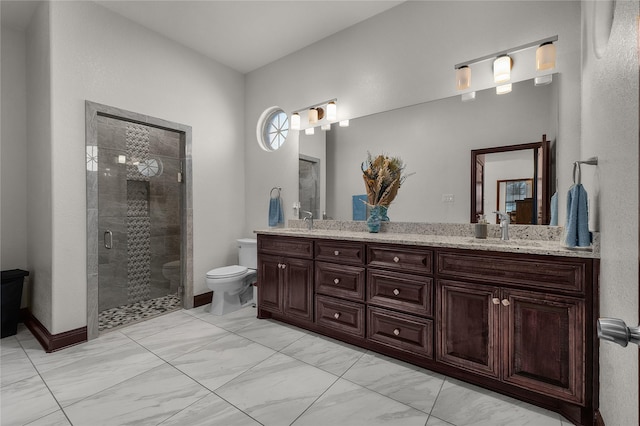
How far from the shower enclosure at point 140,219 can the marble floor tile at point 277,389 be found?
1.80 meters

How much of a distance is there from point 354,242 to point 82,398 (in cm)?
202

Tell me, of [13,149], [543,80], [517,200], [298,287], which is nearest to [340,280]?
[298,287]

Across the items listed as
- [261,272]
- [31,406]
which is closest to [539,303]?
[261,272]

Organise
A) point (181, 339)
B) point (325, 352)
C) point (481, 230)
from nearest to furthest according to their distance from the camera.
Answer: point (481, 230) → point (325, 352) → point (181, 339)

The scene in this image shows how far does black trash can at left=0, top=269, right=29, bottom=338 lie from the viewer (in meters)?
2.58

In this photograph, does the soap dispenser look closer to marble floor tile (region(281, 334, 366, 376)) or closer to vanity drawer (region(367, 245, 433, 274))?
vanity drawer (region(367, 245, 433, 274))

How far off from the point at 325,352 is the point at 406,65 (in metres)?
2.58

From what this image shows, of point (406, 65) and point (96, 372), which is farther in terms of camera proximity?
point (406, 65)

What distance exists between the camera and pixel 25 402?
1.73 meters

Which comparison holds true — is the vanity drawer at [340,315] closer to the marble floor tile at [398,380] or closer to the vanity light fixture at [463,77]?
the marble floor tile at [398,380]

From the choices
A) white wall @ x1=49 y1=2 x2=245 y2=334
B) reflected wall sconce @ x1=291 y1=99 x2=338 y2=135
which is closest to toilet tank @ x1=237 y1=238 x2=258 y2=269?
white wall @ x1=49 y1=2 x2=245 y2=334

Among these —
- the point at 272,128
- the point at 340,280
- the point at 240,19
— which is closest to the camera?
the point at 340,280

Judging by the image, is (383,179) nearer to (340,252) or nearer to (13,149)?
(340,252)

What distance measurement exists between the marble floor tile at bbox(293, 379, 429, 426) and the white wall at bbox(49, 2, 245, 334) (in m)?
2.26
